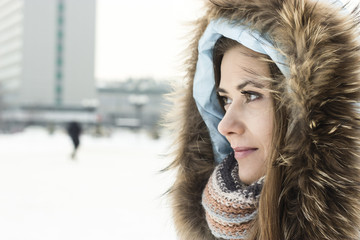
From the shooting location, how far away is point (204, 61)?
140 cm

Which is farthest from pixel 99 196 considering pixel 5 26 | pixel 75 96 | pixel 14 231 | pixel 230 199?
pixel 5 26

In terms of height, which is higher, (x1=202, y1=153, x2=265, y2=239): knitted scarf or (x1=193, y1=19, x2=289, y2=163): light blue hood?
(x1=193, y1=19, x2=289, y2=163): light blue hood

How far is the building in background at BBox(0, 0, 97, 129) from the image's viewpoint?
165 ft

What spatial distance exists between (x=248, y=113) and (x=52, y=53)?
2162 inches

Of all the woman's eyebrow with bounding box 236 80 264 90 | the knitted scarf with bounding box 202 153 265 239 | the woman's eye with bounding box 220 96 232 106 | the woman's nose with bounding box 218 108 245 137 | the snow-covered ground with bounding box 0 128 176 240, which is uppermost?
the woman's eyebrow with bounding box 236 80 264 90

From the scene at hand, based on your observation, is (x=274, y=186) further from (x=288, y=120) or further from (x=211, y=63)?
(x=211, y=63)

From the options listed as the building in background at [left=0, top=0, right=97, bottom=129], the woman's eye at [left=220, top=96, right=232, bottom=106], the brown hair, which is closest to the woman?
the brown hair

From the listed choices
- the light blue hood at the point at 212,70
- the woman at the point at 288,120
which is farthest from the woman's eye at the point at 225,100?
the woman at the point at 288,120

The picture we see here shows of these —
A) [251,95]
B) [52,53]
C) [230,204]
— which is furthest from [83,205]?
[52,53]

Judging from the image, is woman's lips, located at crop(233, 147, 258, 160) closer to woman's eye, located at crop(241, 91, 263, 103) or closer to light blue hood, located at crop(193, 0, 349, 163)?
woman's eye, located at crop(241, 91, 263, 103)

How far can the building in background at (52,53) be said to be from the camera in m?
50.2

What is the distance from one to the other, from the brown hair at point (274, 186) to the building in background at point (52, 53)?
4984 centimetres

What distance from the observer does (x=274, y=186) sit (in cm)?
99

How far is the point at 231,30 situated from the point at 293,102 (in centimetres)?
36
